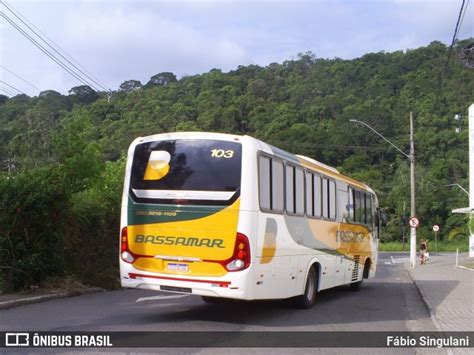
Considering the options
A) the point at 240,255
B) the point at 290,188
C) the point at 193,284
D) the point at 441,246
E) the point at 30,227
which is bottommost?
the point at 441,246

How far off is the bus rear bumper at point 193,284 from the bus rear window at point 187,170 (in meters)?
1.38

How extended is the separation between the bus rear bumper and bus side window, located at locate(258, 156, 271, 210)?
1.36 m

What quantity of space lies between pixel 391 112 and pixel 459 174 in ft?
108

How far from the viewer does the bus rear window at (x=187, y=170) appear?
420 inches

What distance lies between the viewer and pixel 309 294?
13.4 meters

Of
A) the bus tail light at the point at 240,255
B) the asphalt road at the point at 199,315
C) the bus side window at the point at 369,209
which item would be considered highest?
the bus side window at the point at 369,209

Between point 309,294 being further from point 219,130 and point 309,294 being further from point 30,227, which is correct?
point 219,130

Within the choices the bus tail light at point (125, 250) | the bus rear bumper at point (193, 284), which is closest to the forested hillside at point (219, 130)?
the bus tail light at point (125, 250)

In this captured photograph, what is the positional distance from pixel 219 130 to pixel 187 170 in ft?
87.6

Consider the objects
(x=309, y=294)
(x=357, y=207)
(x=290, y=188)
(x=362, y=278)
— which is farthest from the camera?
(x=362, y=278)

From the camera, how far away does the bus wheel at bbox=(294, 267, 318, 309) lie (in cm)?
1312

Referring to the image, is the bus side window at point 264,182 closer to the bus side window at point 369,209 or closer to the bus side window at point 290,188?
the bus side window at point 290,188

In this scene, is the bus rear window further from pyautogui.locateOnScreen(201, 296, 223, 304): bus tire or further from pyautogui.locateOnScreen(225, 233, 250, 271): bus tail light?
pyautogui.locateOnScreen(201, 296, 223, 304): bus tire

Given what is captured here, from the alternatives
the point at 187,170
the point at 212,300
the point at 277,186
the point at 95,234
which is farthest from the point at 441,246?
the point at 187,170
